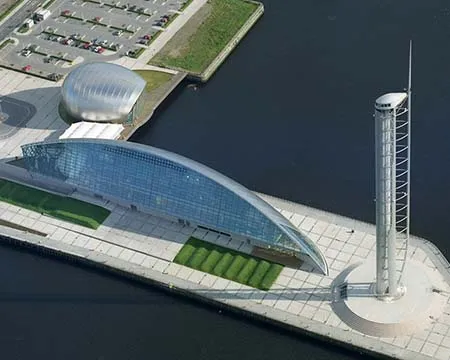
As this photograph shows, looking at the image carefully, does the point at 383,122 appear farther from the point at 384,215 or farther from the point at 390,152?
the point at 384,215

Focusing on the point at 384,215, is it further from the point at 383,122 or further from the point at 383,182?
the point at 383,122

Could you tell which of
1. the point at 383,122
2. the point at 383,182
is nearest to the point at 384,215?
the point at 383,182

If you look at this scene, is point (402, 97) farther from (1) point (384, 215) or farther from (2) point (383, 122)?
(1) point (384, 215)

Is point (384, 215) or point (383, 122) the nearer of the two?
point (383, 122)

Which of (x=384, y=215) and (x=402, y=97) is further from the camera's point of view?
(x=384, y=215)

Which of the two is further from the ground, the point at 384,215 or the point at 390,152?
the point at 390,152

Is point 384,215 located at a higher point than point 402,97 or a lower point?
lower

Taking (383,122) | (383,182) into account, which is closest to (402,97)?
(383,122)

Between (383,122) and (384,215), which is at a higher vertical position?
(383,122)
